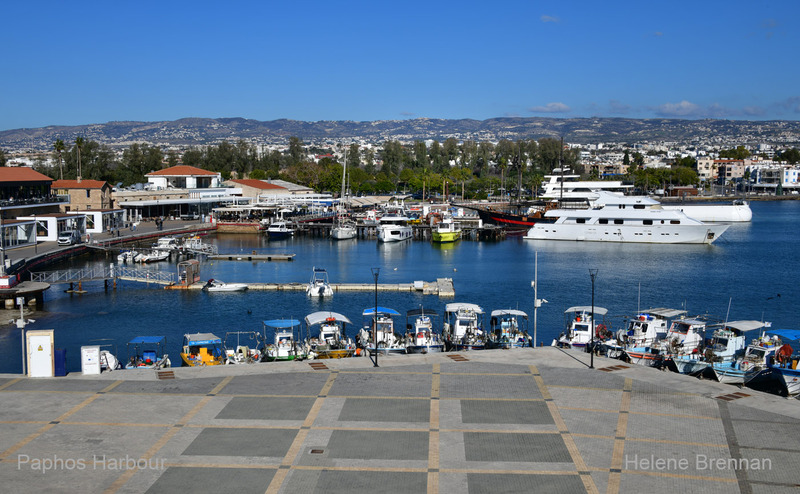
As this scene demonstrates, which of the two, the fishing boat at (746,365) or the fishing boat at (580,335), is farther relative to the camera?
the fishing boat at (580,335)

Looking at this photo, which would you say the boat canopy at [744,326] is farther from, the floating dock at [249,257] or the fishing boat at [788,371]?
the floating dock at [249,257]

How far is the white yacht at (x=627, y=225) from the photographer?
225 ft

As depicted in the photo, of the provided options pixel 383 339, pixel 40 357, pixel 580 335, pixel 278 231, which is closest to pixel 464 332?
pixel 383 339

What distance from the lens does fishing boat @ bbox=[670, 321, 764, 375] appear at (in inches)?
968

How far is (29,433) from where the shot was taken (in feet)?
52.3

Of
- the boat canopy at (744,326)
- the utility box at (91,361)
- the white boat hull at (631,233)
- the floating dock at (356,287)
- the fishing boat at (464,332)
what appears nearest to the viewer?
the utility box at (91,361)

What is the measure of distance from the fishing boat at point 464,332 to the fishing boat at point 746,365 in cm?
816

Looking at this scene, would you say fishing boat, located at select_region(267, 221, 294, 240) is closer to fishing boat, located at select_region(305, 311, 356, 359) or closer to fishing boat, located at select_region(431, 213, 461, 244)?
fishing boat, located at select_region(431, 213, 461, 244)

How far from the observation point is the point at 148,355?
87.3 feet

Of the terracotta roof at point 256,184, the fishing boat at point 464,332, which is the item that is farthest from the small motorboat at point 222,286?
the terracotta roof at point 256,184

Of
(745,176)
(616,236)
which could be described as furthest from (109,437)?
(745,176)

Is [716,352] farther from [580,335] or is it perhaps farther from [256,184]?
[256,184]

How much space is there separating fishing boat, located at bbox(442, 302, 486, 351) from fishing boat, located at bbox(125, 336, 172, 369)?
1045 centimetres

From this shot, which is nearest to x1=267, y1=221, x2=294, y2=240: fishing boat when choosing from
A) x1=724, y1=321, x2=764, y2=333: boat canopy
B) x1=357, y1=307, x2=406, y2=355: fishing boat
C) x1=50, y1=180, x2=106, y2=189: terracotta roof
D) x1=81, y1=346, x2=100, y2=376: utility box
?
x1=50, y1=180, x2=106, y2=189: terracotta roof
